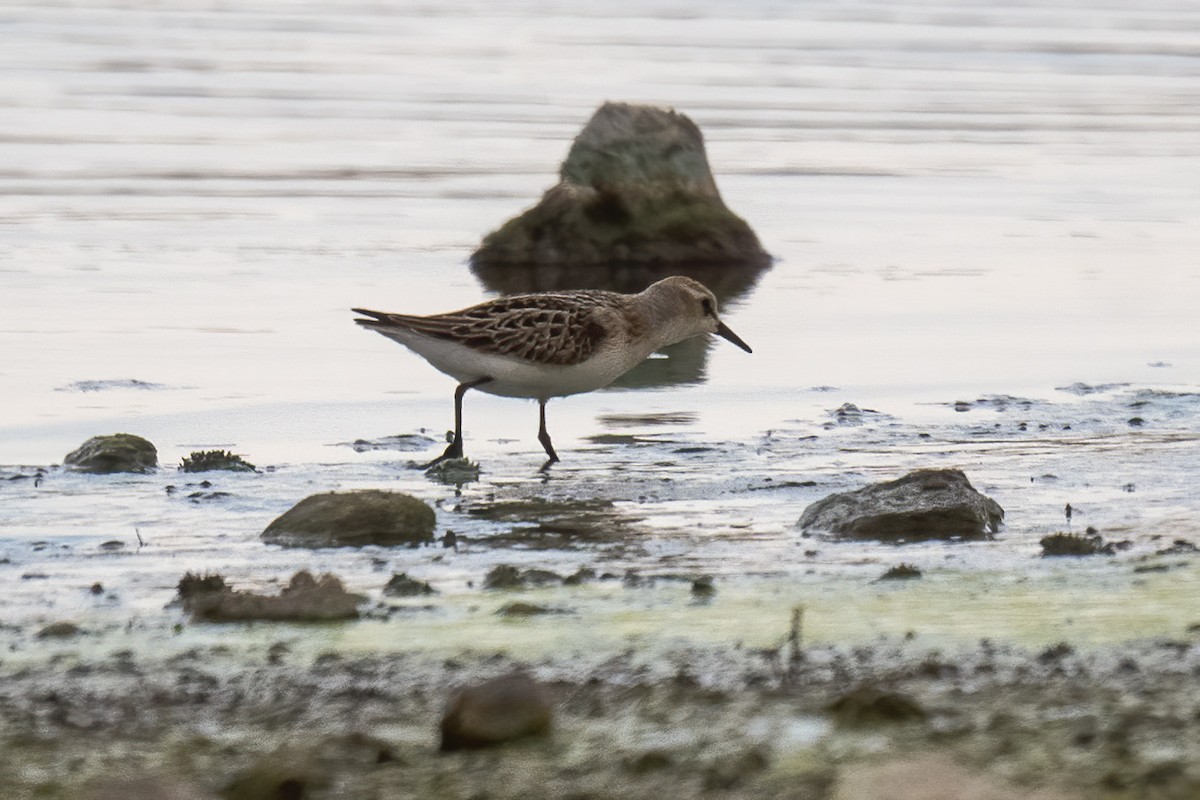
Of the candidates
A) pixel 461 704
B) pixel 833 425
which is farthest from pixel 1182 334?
pixel 461 704

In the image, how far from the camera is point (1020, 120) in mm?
24016

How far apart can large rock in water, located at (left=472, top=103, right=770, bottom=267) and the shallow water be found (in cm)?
59

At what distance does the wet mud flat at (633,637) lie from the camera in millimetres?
5066

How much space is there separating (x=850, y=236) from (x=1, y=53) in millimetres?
15702

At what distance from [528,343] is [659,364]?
8.32 feet

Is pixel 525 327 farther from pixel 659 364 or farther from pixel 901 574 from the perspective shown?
pixel 901 574

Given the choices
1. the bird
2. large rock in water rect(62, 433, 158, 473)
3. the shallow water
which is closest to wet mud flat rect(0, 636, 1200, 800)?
the shallow water

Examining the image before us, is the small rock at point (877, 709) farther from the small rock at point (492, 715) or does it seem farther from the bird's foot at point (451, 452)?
the bird's foot at point (451, 452)

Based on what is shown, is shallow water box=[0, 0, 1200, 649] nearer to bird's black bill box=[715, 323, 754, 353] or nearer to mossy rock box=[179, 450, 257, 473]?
mossy rock box=[179, 450, 257, 473]

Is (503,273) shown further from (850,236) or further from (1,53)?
(1,53)

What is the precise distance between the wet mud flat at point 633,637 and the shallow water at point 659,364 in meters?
0.04

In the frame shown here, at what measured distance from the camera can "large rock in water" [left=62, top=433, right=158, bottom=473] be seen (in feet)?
28.9

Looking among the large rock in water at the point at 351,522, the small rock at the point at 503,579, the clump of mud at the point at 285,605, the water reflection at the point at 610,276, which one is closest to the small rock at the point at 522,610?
the small rock at the point at 503,579

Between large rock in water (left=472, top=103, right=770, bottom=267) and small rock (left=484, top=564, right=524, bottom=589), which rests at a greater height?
large rock in water (left=472, top=103, right=770, bottom=267)
